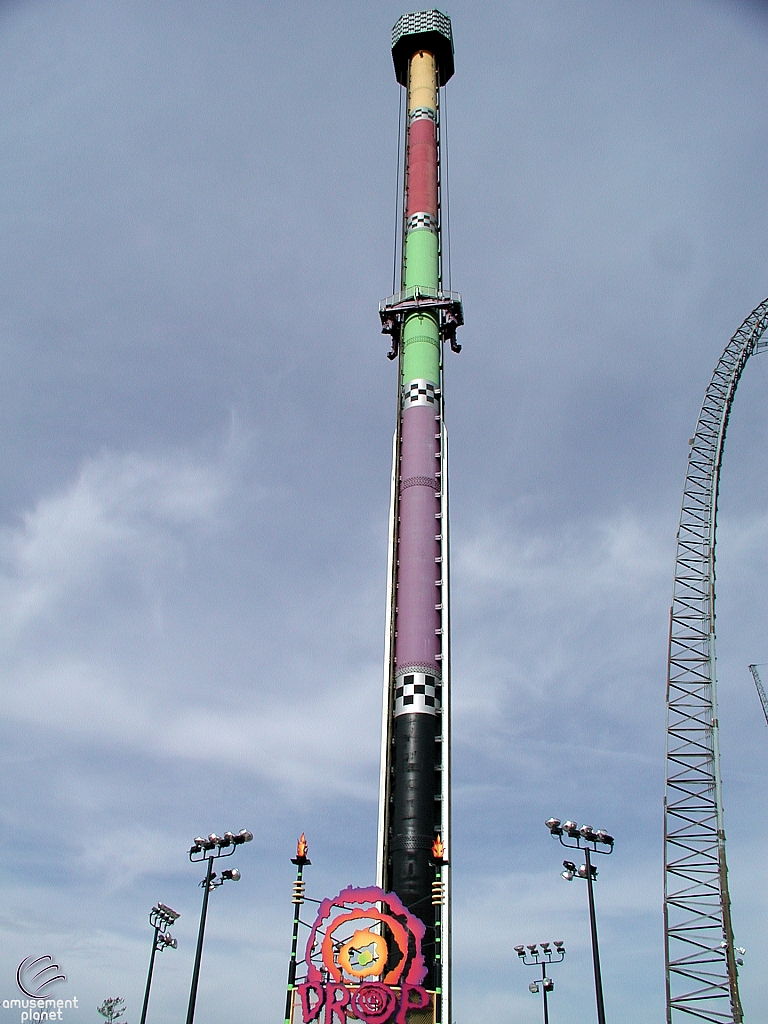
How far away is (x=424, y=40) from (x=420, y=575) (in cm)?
4426

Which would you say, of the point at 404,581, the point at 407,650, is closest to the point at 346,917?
the point at 407,650

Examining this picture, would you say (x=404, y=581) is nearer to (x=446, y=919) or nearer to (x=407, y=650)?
(x=407, y=650)

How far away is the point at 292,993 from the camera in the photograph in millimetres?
30500

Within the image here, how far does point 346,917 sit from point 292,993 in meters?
3.14

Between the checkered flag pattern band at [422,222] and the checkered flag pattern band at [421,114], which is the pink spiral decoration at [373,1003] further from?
the checkered flag pattern band at [421,114]

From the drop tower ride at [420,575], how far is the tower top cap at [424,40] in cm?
139

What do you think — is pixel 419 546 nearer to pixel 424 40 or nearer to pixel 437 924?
pixel 437 924

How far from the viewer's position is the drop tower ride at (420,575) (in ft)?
121

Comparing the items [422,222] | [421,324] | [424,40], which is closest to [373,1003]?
[421,324]

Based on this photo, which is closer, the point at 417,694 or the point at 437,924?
the point at 437,924

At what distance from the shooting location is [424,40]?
6450 centimetres

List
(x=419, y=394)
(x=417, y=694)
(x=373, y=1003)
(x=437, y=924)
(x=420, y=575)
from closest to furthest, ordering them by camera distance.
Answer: (x=437, y=924)
(x=373, y=1003)
(x=417, y=694)
(x=420, y=575)
(x=419, y=394)

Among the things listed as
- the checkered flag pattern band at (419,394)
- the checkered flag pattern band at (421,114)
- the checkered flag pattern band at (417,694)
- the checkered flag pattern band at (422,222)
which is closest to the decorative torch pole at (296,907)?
the checkered flag pattern band at (417,694)

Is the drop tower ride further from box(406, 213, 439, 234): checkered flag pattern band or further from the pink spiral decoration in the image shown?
the pink spiral decoration
